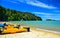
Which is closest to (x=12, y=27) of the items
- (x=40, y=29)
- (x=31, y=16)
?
(x=31, y=16)

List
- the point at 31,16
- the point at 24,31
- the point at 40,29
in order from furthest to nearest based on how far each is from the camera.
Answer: the point at 40,29, the point at 24,31, the point at 31,16

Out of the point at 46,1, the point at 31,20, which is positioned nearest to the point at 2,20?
the point at 31,20

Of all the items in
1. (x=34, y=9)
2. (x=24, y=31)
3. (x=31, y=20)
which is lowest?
(x=24, y=31)

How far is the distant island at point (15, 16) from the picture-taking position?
13.4ft

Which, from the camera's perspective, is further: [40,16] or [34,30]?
[34,30]

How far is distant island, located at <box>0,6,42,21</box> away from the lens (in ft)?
13.4

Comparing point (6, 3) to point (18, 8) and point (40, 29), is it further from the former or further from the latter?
point (40, 29)

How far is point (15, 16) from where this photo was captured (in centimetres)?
415

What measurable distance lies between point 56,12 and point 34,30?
36.5 inches

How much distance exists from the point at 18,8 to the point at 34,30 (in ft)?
3.03

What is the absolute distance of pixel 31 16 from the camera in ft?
13.3

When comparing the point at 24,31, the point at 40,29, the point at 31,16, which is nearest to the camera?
the point at 31,16

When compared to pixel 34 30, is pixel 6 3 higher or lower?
higher

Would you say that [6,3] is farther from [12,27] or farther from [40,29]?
[40,29]
